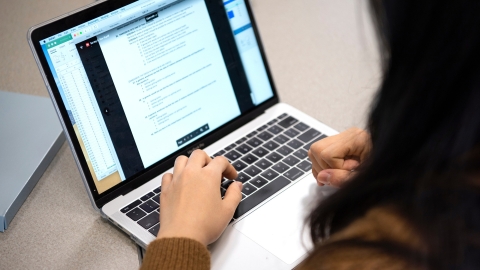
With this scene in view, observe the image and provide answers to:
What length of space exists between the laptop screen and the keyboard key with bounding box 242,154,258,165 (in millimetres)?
79

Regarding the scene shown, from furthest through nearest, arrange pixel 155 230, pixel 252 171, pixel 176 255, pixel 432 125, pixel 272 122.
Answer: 1. pixel 272 122
2. pixel 252 171
3. pixel 155 230
4. pixel 176 255
5. pixel 432 125

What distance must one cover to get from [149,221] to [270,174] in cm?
20

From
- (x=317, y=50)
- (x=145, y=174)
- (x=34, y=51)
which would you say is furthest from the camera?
(x=317, y=50)

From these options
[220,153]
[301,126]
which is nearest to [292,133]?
[301,126]

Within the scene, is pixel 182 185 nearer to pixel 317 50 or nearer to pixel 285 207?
pixel 285 207

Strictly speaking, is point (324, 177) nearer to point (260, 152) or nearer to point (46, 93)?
point (260, 152)

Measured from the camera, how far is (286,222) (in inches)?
28.1

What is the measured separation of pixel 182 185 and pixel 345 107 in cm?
41

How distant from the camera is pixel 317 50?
3.67ft

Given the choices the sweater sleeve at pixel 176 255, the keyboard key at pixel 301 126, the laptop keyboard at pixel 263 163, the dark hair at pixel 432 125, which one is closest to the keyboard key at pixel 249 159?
the laptop keyboard at pixel 263 163

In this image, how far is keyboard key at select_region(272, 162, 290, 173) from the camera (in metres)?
0.81

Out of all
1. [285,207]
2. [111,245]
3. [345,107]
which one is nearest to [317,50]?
[345,107]

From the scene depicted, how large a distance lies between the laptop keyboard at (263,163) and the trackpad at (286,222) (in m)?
0.02

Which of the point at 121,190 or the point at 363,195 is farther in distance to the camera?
the point at 121,190
